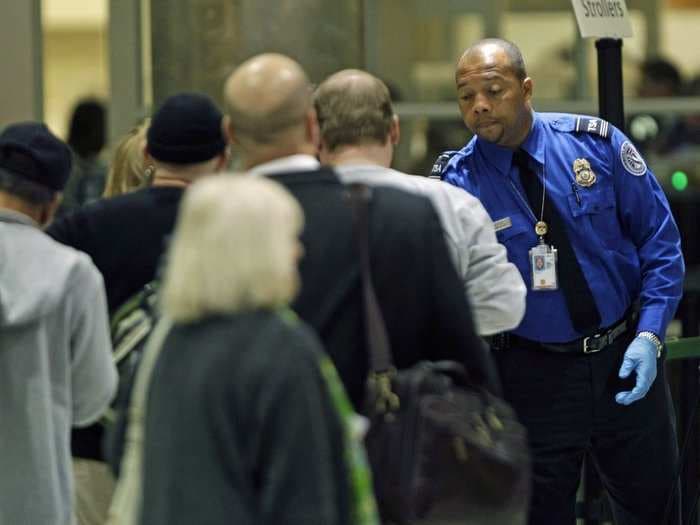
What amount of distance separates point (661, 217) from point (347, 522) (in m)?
2.57

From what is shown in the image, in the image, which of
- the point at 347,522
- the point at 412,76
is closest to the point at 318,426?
the point at 347,522

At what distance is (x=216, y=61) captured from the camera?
8422 mm

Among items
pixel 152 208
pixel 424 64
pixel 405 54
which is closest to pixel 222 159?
pixel 152 208

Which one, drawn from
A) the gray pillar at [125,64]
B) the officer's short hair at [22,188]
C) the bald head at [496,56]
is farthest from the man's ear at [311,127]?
the gray pillar at [125,64]

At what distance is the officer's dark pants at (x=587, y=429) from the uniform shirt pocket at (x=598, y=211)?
1.17 feet

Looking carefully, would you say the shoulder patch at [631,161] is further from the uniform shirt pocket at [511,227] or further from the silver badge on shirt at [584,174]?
the uniform shirt pocket at [511,227]

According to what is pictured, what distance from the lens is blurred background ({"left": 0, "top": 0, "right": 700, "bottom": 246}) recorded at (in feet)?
26.9

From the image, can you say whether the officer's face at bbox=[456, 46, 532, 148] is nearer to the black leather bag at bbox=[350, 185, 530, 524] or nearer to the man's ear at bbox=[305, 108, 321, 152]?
the man's ear at bbox=[305, 108, 321, 152]

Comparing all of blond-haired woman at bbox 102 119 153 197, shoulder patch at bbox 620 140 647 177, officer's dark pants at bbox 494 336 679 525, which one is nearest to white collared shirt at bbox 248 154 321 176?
blond-haired woman at bbox 102 119 153 197

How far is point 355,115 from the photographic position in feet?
14.5

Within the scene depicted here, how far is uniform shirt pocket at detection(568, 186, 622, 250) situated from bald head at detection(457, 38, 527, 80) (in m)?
0.44

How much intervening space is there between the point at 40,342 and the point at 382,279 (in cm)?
111

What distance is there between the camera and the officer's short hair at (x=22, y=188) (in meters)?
4.66

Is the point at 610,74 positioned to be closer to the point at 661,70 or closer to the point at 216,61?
the point at 216,61
